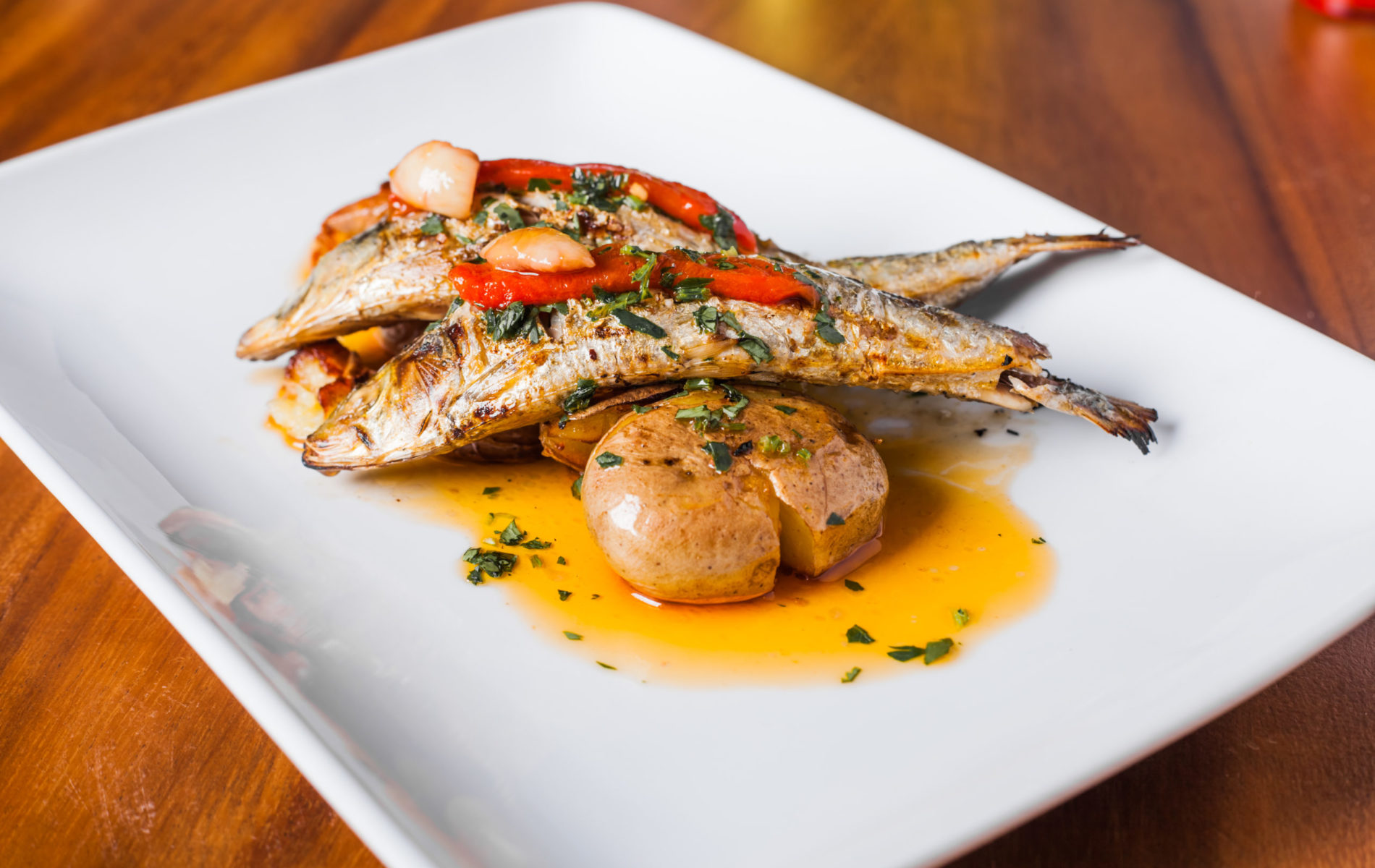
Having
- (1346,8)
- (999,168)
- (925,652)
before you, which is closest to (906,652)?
(925,652)

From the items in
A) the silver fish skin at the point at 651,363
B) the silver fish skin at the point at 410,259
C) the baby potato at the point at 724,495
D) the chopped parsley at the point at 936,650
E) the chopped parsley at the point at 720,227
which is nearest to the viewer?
the chopped parsley at the point at 936,650

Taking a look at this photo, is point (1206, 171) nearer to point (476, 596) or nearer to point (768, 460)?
point (768, 460)

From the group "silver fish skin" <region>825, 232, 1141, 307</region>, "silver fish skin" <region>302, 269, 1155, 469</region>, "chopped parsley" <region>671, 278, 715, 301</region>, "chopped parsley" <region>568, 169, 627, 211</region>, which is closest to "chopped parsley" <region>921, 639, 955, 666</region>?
"silver fish skin" <region>302, 269, 1155, 469</region>

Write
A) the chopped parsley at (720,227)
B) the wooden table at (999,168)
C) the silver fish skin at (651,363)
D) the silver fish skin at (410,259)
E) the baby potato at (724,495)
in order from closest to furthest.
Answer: the wooden table at (999,168)
the baby potato at (724,495)
the silver fish skin at (651,363)
the silver fish skin at (410,259)
the chopped parsley at (720,227)

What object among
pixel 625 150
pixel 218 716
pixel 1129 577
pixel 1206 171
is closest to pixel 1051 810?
pixel 1129 577

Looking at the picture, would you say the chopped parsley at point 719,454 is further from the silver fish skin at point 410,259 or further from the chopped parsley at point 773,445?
the silver fish skin at point 410,259

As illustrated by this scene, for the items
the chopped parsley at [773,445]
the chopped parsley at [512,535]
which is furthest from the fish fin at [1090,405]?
the chopped parsley at [512,535]

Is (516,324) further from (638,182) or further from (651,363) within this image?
(638,182)

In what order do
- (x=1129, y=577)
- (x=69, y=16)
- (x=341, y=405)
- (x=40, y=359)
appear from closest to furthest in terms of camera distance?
(x=1129, y=577) → (x=341, y=405) → (x=40, y=359) → (x=69, y=16)
